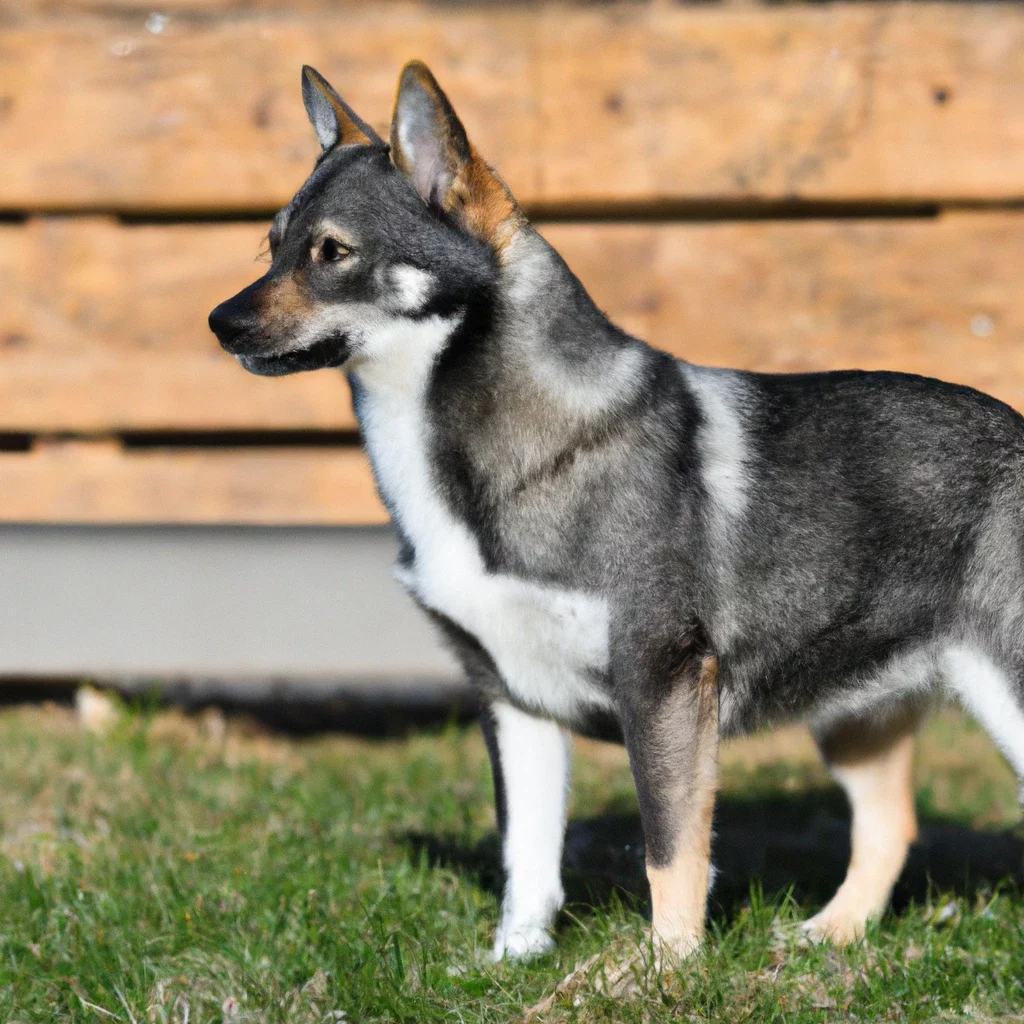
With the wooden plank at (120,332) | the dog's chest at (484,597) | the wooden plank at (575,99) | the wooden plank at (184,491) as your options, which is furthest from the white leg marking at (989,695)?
the wooden plank at (120,332)

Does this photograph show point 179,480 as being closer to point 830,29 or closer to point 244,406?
point 244,406

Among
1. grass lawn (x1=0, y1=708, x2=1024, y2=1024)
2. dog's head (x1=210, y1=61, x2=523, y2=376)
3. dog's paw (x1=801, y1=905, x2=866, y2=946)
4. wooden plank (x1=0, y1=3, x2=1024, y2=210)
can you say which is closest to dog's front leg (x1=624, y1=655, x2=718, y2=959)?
grass lawn (x1=0, y1=708, x2=1024, y2=1024)

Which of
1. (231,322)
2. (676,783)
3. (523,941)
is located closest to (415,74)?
(231,322)

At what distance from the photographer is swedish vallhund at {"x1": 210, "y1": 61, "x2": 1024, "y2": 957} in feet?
8.70

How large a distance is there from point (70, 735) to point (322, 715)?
123 centimetres

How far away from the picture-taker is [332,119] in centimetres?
302

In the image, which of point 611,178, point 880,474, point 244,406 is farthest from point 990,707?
point 244,406

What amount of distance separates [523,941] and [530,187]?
2834 millimetres

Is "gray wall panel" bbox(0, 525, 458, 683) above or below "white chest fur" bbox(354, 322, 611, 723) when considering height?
below

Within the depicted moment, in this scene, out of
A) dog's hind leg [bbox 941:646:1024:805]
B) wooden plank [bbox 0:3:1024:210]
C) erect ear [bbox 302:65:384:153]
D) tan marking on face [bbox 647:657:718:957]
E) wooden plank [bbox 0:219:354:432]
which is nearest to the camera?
tan marking on face [bbox 647:657:718:957]

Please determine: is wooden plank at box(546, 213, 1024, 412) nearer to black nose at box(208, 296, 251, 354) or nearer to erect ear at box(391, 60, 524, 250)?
erect ear at box(391, 60, 524, 250)

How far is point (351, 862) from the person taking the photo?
11.3ft

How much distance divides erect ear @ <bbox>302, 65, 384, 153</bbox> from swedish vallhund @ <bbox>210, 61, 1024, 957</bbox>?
0.01m

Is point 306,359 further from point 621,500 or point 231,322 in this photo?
point 621,500
